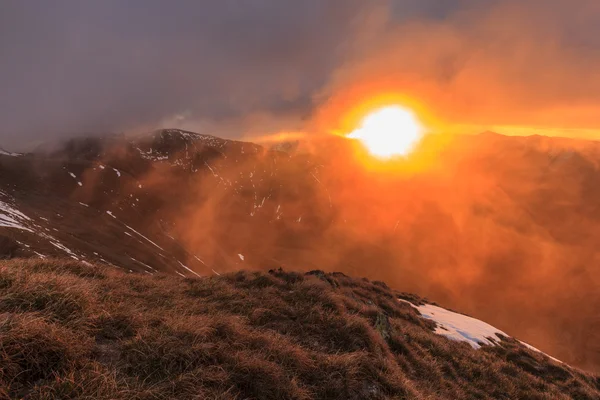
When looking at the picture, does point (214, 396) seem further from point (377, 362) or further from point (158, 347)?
point (377, 362)

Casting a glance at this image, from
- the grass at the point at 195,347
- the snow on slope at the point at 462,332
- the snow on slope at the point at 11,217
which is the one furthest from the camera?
the snow on slope at the point at 11,217

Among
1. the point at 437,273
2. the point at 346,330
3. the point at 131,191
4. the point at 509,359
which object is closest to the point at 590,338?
the point at 437,273

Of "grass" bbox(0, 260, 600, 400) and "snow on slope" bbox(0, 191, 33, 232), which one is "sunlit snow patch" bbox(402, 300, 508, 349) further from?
"snow on slope" bbox(0, 191, 33, 232)

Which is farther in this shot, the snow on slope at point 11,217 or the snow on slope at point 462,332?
the snow on slope at point 11,217

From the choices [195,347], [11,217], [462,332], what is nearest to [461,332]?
[462,332]

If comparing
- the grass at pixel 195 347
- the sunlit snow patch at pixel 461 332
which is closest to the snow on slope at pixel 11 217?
the grass at pixel 195 347

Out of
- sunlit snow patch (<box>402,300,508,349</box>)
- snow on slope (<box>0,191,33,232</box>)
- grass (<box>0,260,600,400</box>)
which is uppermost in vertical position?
grass (<box>0,260,600,400</box>)

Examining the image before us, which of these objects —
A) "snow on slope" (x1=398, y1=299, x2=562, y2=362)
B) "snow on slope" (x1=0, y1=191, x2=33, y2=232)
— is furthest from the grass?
"snow on slope" (x1=0, y1=191, x2=33, y2=232)

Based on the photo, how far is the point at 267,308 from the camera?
9.30 meters

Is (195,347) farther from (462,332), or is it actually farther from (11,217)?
(11,217)

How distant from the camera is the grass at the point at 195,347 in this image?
409 centimetres

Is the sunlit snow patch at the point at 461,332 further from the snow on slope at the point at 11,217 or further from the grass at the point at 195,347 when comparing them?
the snow on slope at the point at 11,217

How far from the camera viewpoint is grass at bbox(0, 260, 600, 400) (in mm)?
4090

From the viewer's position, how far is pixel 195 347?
518 cm
